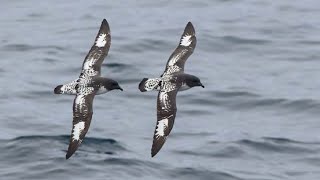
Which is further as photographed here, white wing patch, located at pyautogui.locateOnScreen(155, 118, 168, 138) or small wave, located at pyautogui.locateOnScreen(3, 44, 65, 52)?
small wave, located at pyautogui.locateOnScreen(3, 44, 65, 52)

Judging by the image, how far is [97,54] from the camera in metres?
21.4

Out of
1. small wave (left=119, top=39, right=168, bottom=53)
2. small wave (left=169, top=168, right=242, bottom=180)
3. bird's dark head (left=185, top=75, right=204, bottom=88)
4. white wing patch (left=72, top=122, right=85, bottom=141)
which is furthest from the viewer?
small wave (left=119, top=39, right=168, bottom=53)

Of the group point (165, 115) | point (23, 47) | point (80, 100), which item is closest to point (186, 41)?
point (165, 115)

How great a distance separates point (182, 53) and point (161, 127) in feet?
8.12

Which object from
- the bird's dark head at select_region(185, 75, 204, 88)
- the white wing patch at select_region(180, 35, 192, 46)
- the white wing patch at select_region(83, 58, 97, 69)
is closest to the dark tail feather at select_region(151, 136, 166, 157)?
the bird's dark head at select_region(185, 75, 204, 88)

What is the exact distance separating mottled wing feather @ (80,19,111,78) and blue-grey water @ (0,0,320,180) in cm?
286

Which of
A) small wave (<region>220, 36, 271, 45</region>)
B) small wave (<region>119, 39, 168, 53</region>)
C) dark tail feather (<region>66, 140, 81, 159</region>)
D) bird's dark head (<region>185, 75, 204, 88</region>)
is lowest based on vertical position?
small wave (<region>119, 39, 168, 53</region>)

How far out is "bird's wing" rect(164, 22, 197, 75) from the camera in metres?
21.3

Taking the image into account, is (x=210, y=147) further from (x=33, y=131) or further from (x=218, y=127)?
(x=33, y=131)

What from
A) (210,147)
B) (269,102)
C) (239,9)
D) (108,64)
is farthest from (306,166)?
(239,9)

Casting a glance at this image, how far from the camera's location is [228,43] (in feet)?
108

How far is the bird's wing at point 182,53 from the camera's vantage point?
69.8 ft

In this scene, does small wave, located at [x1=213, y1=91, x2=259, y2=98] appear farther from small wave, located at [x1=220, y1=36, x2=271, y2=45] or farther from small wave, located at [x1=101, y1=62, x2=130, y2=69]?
small wave, located at [x1=220, y1=36, x2=271, y2=45]

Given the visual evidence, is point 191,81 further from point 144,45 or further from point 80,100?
point 144,45
